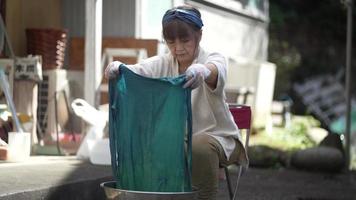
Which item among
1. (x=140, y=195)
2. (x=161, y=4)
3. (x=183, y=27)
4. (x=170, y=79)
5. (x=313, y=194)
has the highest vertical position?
(x=161, y=4)

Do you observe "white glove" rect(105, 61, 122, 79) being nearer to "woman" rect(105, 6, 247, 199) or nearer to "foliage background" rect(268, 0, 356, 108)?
"woman" rect(105, 6, 247, 199)

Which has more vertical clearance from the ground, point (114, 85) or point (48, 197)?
point (114, 85)

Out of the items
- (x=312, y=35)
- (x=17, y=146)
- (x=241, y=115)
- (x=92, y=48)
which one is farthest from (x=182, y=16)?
(x=312, y=35)

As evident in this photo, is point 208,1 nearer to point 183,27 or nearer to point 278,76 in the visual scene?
point 183,27

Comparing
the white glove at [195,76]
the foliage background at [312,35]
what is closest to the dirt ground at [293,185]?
the white glove at [195,76]

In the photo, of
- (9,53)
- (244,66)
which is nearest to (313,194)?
(9,53)

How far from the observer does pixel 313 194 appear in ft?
22.5

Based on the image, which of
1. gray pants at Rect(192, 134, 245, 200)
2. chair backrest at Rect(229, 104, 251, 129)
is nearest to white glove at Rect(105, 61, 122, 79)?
gray pants at Rect(192, 134, 245, 200)

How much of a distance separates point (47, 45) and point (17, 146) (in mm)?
1853

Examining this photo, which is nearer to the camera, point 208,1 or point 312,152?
point 312,152

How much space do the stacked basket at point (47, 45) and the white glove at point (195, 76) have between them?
4399mm

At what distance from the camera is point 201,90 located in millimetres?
4133

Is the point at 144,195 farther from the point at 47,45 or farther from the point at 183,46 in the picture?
the point at 47,45

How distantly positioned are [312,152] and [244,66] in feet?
12.5
